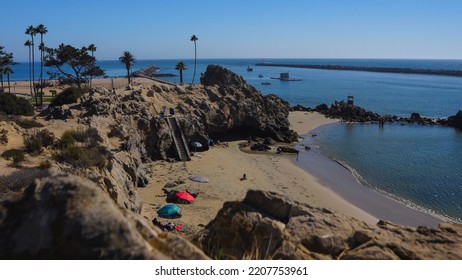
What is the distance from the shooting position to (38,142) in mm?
18875

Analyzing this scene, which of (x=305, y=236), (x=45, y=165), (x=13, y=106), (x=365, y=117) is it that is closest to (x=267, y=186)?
(x=45, y=165)

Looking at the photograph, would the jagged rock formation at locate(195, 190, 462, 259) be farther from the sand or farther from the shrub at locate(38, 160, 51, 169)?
the sand

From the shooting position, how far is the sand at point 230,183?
22625 millimetres

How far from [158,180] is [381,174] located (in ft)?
66.7

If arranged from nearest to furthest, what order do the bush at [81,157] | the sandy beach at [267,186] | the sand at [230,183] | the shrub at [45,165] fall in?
the shrub at [45,165], the bush at [81,157], the sand at [230,183], the sandy beach at [267,186]

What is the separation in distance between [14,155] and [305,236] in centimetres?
1516

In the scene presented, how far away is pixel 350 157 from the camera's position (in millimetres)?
40531

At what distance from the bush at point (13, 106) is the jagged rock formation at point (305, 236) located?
29.1 meters

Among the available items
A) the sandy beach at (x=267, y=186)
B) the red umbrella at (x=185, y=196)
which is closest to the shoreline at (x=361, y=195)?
the sandy beach at (x=267, y=186)

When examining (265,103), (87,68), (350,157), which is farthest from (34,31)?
(350,157)

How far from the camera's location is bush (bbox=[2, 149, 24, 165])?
669 inches

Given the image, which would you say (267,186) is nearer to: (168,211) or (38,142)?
(168,211)

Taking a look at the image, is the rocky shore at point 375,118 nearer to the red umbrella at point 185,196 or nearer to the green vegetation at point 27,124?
the red umbrella at point 185,196
